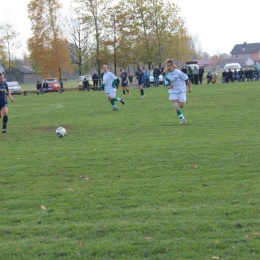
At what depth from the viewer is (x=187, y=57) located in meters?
76.8

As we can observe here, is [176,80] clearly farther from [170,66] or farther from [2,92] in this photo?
[2,92]

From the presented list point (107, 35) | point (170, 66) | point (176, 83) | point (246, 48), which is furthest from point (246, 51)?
point (170, 66)

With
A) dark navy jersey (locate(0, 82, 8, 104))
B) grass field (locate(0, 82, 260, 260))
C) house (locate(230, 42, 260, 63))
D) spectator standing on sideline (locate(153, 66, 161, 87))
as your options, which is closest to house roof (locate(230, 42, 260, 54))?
house (locate(230, 42, 260, 63))

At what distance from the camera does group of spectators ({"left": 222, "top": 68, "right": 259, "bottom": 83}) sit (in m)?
51.7

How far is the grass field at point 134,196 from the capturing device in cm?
554

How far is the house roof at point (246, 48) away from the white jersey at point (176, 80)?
5635 inches

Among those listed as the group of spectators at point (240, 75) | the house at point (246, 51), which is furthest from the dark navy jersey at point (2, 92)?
the house at point (246, 51)

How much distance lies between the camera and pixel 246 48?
513 ft

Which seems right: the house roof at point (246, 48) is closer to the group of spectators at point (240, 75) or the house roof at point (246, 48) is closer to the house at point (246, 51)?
the house at point (246, 51)

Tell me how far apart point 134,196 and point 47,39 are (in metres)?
61.3

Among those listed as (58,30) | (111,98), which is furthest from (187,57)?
(111,98)

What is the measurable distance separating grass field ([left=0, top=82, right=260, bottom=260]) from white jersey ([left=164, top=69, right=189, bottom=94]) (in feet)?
6.82

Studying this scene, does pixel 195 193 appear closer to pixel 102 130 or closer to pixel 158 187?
pixel 158 187

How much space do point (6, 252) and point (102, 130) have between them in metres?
10.2
